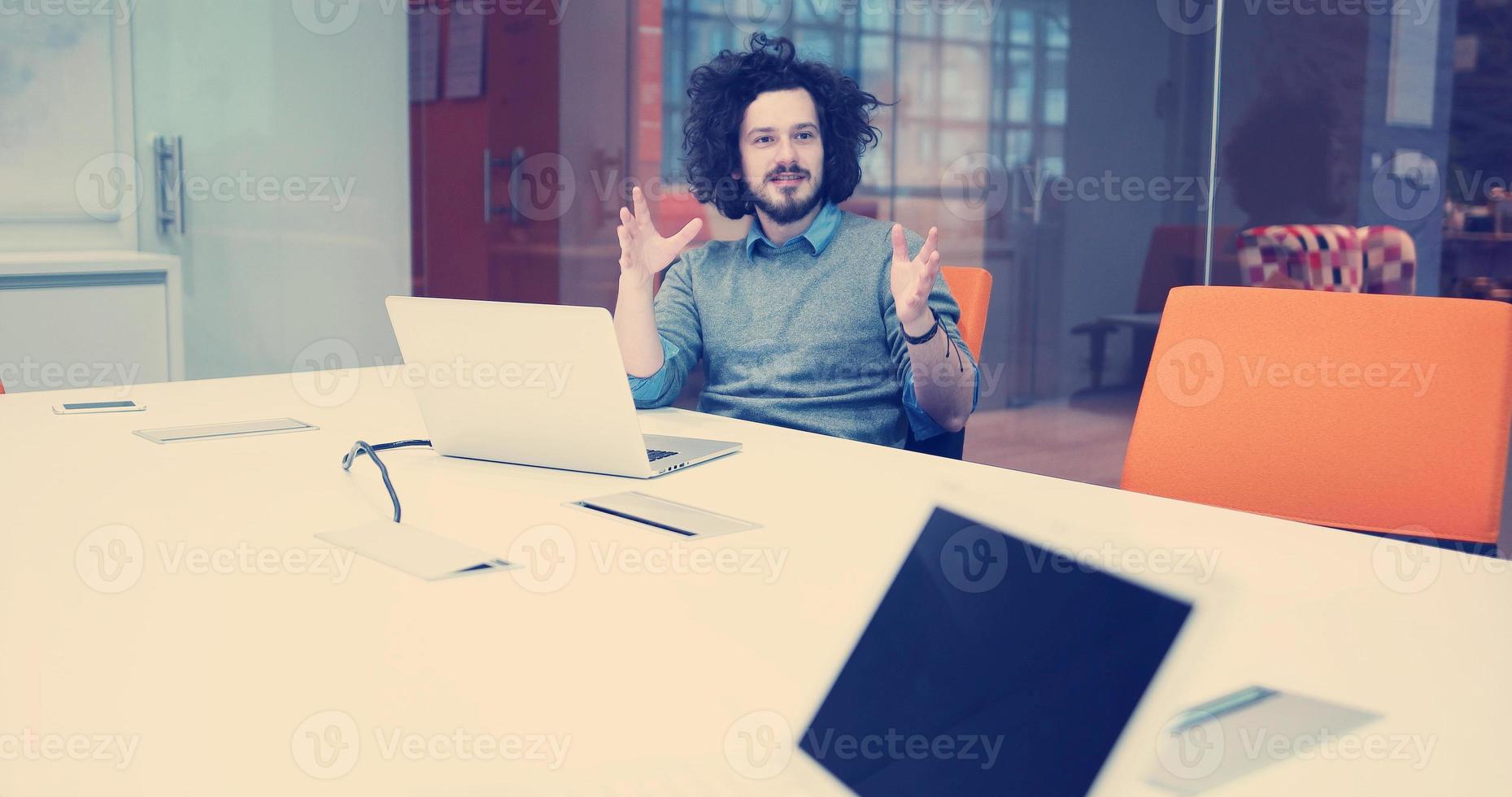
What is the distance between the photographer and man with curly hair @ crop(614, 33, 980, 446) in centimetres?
203

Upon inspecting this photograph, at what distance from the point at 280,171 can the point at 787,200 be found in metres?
2.40

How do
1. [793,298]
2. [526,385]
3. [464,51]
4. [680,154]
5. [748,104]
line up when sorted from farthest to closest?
[464,51]
[680,154]
[748,104]
[793,298]
[526,385]

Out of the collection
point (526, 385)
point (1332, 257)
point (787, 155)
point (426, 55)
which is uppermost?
point (426, 55)

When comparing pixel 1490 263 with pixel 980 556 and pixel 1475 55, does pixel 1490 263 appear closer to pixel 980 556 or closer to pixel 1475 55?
pixel 1475 55

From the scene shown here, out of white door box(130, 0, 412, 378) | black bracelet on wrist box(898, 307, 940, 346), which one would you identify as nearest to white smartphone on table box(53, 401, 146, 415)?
black bracelet on wrist box(898, 307, 940, 346)

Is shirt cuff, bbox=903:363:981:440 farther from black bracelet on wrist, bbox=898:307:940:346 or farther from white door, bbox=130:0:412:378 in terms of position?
white door, bbox=130:0:412:378

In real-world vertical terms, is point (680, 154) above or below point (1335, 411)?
above

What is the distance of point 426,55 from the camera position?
4.99 metres

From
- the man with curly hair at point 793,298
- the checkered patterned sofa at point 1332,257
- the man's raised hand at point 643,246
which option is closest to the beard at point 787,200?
the man with curly hair at point 793,298

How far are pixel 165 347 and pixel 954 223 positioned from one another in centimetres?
261

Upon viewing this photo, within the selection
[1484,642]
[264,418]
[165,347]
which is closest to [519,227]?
[165,347]

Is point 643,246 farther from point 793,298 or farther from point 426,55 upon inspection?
point 426,55

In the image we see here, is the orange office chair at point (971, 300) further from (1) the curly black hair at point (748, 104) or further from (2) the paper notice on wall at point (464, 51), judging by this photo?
(2) the paper notice on wall at point (464, 51)

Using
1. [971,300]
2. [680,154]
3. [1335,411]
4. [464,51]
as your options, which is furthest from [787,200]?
[464,51]
